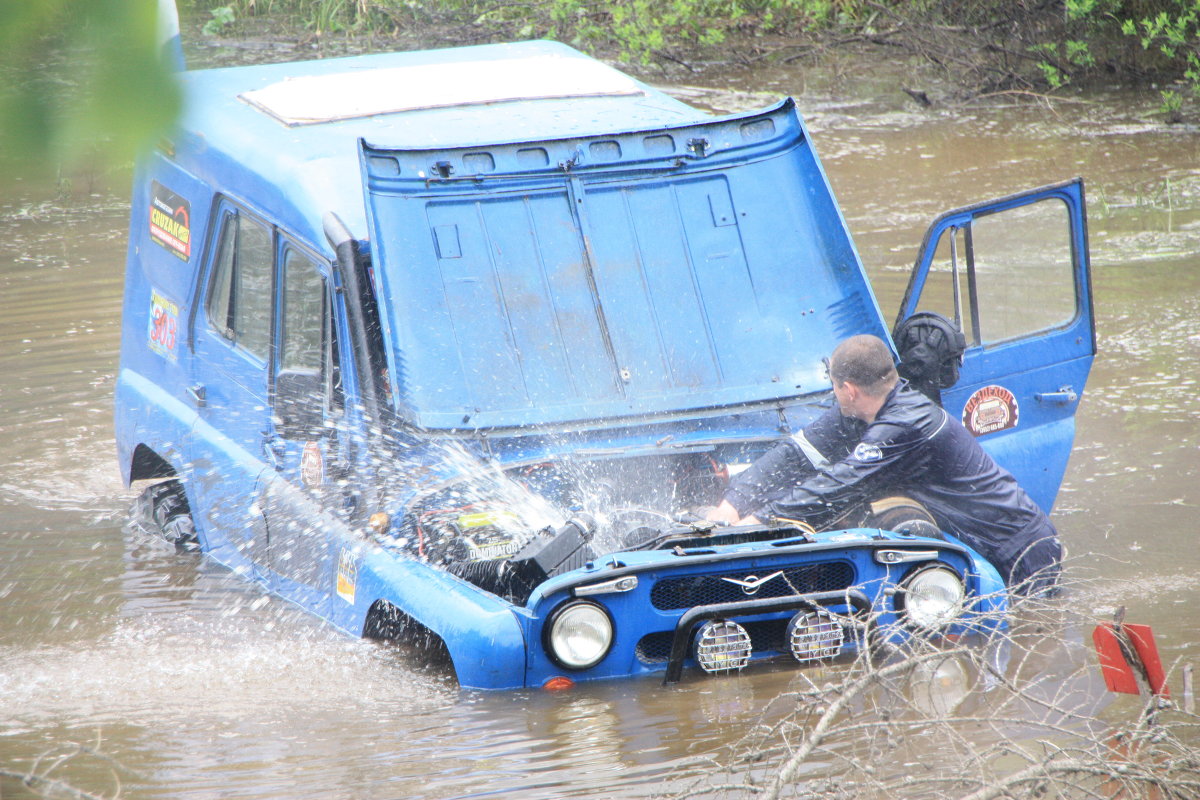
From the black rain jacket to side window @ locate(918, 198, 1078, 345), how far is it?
67 cm

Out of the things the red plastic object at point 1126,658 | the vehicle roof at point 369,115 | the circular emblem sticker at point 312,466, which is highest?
the vehicle roof at point 369,115

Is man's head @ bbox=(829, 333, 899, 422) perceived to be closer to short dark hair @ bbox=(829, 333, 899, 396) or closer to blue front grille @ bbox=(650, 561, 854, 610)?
short dark hair @ bbox=(829, 333, 899, 396)

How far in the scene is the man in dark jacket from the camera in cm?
519

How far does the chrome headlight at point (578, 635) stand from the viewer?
440cm

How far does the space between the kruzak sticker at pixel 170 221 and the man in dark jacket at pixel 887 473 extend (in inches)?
115

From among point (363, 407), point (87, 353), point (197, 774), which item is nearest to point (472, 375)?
point (363, 407)

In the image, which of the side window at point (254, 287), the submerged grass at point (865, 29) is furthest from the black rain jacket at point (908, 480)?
the submerged grass at point (865, 29)

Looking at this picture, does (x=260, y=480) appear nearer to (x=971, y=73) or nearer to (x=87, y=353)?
(x=87, y=353)

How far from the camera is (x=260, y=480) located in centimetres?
573

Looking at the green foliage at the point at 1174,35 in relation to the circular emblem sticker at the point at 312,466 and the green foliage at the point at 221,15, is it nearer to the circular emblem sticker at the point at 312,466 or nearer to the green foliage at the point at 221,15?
the circular emblem sticker at the point at 312,466

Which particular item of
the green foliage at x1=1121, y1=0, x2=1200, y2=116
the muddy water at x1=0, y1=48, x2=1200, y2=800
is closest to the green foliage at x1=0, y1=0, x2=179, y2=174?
the muddy water at x1=0, y1=48, x2=1200, y2=800

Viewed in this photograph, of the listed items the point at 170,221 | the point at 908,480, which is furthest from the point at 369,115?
the point at 908,480

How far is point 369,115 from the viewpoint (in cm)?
631

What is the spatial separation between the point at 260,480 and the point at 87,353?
4.60 metres
